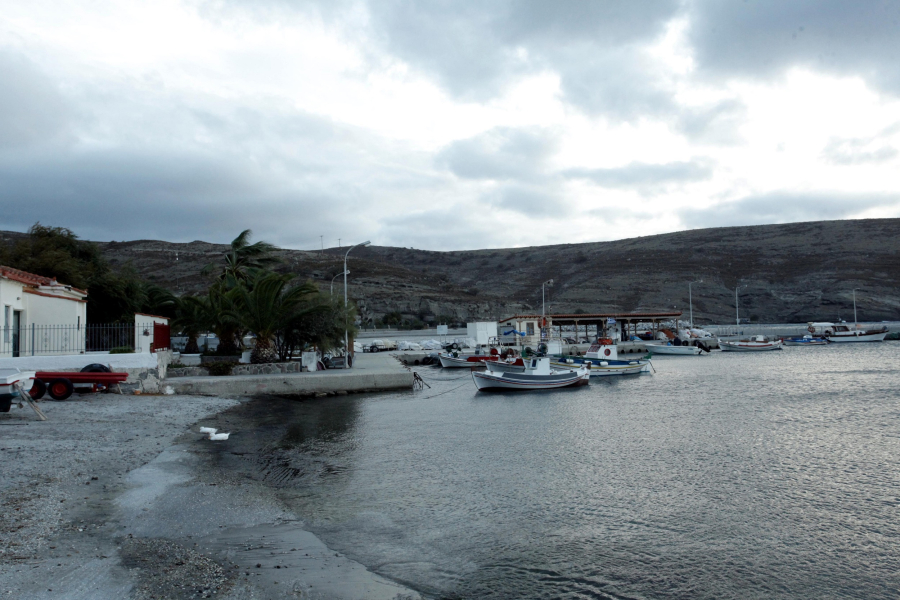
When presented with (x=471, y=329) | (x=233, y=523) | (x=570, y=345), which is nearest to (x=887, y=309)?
(x=570, y=345)

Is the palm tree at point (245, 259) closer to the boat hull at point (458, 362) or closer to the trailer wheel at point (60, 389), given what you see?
the boat hull at point (458, 362)

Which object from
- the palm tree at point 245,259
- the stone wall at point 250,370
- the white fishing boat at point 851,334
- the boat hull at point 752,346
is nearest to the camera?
the stone wall at point 250,370

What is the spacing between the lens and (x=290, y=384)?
29.9 m

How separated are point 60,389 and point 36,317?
6.14 m

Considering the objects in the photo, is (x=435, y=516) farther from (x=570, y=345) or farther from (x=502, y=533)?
(x=570, y=345)

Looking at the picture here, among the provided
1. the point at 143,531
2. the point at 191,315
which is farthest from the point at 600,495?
the point at 191,315

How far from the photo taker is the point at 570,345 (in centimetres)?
8075

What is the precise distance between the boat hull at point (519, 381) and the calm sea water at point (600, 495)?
340 inches

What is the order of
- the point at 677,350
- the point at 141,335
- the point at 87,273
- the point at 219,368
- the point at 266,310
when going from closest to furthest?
the point at 141,335, the point at 219,368, the point at 266,310, the point at 87,273, the point at 677,350

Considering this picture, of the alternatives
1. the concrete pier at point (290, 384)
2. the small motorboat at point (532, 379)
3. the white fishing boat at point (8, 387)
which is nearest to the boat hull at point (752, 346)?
the small motorboat at point (532, 379)

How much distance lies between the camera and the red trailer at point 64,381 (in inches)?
808

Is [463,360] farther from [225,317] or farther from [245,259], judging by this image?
[225,317]

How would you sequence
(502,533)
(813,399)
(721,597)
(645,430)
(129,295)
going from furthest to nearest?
(129,295), (813,399), (645,430), (502,533), (721,597)

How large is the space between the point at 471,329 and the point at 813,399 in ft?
147
